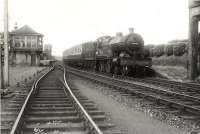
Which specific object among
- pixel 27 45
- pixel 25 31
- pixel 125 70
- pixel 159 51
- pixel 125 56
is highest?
pixel 25 31

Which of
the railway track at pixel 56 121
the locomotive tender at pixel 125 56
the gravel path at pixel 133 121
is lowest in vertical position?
the gravel path at pixel 133 121

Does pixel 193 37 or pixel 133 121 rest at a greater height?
pixel 193 37

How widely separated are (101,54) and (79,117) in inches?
673

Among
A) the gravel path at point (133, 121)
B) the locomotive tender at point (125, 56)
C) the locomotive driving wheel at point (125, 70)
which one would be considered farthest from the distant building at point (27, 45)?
the gravel path at point (133, 121)

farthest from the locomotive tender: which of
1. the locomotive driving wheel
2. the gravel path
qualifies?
the gravel path

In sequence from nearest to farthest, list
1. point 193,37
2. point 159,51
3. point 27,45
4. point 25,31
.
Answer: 1. point 193,37
2. point 159,51
3. point 27,45
4. point 25,31

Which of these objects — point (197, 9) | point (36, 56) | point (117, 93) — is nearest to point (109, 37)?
point (197, 9)

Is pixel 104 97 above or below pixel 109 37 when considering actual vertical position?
below

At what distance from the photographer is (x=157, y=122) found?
666 cm

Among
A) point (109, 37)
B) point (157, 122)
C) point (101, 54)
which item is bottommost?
point (157, 122)

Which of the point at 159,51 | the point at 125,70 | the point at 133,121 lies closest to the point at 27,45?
the point at 159,51

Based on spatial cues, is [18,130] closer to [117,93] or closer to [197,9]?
[117,93]

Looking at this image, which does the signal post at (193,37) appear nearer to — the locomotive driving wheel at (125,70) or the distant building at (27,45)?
the locomotive driving wheel at (125,70)

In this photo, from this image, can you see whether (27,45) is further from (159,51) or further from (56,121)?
(56,121)
